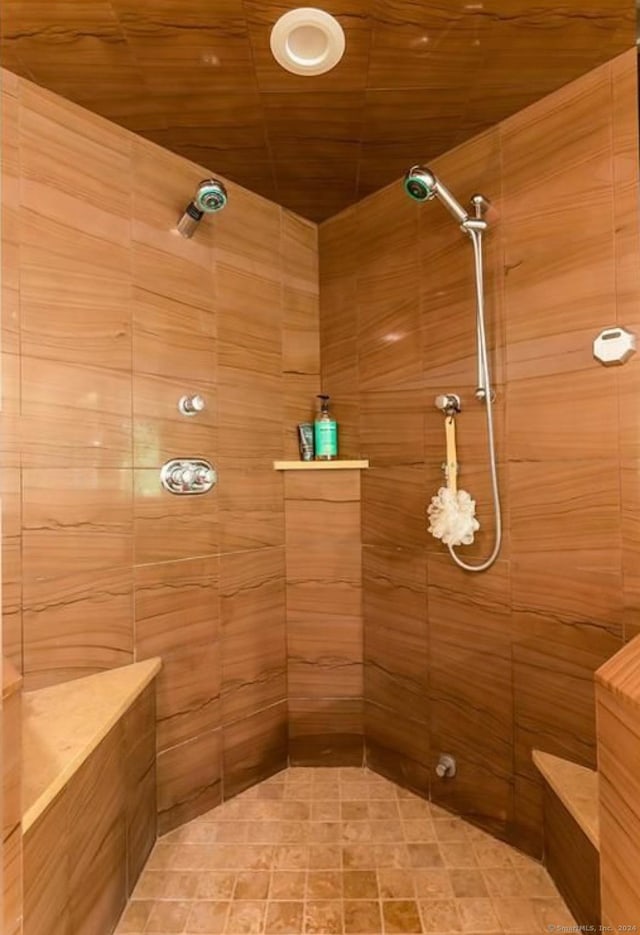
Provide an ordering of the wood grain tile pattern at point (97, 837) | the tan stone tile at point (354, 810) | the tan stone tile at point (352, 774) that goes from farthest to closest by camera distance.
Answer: the tan stone tile at point (352, 774) → the tan stone tile at point (354, 810) → the wood grain tile pattern at point (97, 837)

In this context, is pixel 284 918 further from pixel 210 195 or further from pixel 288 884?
pixel 210 195

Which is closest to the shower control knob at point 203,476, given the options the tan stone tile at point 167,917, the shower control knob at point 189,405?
the shower control knob at point 189,405

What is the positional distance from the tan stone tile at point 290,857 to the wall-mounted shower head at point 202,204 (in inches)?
76.0

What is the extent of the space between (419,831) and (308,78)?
219 centimetres

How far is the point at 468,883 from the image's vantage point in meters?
1.30

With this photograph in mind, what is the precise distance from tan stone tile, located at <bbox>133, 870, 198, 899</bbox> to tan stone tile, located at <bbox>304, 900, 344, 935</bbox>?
1.03 ft

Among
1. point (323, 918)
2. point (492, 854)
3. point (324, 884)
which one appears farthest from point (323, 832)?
point (492, 854)

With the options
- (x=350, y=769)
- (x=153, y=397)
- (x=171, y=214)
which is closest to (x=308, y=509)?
(x=153, y=397)

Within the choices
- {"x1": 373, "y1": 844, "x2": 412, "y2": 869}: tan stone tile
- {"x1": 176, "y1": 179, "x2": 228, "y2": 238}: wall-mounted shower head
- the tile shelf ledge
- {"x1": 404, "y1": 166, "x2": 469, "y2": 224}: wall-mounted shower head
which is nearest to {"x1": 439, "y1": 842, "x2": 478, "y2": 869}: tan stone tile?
{"x1": 373, "y1": 844, "x2": 412, "y2": 869}: tan stone tile

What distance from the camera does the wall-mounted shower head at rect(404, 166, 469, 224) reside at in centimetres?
137

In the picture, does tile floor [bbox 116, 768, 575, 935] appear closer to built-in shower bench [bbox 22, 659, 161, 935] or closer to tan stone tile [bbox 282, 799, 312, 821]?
tan stone tile [bbox 282, 799, 312, 821]

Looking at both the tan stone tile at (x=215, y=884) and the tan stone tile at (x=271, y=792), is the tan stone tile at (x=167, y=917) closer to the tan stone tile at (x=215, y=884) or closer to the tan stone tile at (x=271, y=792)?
the tan stone tile at (x=215, y=884)

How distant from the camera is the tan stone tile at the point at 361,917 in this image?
1170 mm

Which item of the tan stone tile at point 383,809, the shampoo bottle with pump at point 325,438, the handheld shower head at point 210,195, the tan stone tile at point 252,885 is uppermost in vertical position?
the handheld shower head at point 210,195
